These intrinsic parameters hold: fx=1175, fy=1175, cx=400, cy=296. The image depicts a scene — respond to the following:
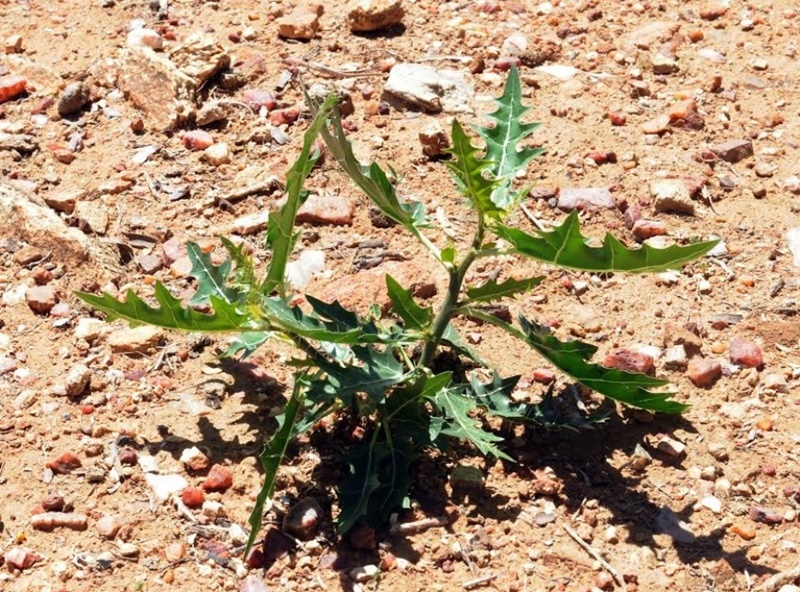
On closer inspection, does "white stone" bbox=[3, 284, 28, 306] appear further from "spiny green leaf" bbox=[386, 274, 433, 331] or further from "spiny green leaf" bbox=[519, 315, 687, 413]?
"spiny green leaf" bbox=[519, 315, 687, 413]

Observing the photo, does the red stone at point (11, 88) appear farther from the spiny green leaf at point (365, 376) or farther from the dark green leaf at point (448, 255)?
the dark green leaf at point (448, 255)

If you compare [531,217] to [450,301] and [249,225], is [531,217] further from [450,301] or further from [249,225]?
[450,301]

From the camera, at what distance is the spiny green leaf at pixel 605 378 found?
3143 mm

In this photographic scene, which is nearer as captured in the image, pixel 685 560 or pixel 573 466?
pixel 685 560

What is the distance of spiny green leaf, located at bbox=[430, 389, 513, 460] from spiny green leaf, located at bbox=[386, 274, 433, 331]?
201mm

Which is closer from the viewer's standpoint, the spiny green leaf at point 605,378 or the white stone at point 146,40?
the spiny green leaf at point 605,378

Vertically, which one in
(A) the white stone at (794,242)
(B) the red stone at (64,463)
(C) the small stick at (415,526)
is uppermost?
(A) the white stone at (794,242)

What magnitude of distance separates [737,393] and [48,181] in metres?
2.68

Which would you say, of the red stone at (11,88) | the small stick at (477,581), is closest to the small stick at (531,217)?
the small stick at (477,581)

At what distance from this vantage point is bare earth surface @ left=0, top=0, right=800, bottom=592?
10.6 feet

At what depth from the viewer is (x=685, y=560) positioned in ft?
10.5

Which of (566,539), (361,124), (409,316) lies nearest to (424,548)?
(566,539)

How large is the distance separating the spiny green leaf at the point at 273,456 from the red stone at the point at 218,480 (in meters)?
0.27

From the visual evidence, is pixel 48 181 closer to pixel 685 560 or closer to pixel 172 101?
pixel 172 101
